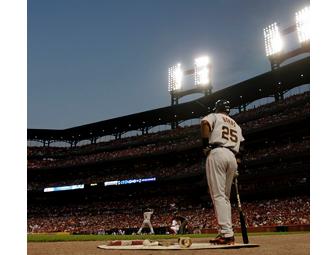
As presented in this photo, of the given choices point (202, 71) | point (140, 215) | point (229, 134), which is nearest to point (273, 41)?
point (202, 71)

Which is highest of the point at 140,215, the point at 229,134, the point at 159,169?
the point at 229,134

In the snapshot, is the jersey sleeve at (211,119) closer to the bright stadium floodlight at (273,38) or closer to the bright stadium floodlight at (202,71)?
the bright stadium floodlight at (273,38)

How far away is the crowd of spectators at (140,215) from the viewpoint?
87.4 ft

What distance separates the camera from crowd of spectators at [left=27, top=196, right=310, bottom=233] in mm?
26641

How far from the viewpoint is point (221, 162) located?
15.7 feet

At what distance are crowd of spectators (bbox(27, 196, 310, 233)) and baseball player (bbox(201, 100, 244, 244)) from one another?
2024 centimetres

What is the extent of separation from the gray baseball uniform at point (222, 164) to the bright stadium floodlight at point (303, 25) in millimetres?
32581

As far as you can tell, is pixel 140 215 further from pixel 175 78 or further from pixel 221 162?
pixel 221 162

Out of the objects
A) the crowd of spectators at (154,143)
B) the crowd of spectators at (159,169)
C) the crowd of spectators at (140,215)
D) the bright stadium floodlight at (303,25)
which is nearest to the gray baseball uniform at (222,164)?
the crowd of spectators at (140,215)

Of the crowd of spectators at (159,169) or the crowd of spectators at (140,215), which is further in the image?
the crowd of spectators at (159,169)

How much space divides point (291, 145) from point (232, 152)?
29227mm

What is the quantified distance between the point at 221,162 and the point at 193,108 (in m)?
40.4

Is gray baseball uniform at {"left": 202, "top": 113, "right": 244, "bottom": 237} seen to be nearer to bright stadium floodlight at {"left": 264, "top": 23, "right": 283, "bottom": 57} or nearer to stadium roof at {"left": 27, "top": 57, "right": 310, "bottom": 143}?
stadium roof at {"left": 27, "top": 57, "right": 310, "bottom": 143}

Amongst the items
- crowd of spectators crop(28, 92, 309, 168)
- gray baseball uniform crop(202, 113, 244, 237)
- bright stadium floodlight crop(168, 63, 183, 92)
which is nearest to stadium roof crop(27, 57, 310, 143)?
crowd of spectators crop(28, 92, 309, 168)
